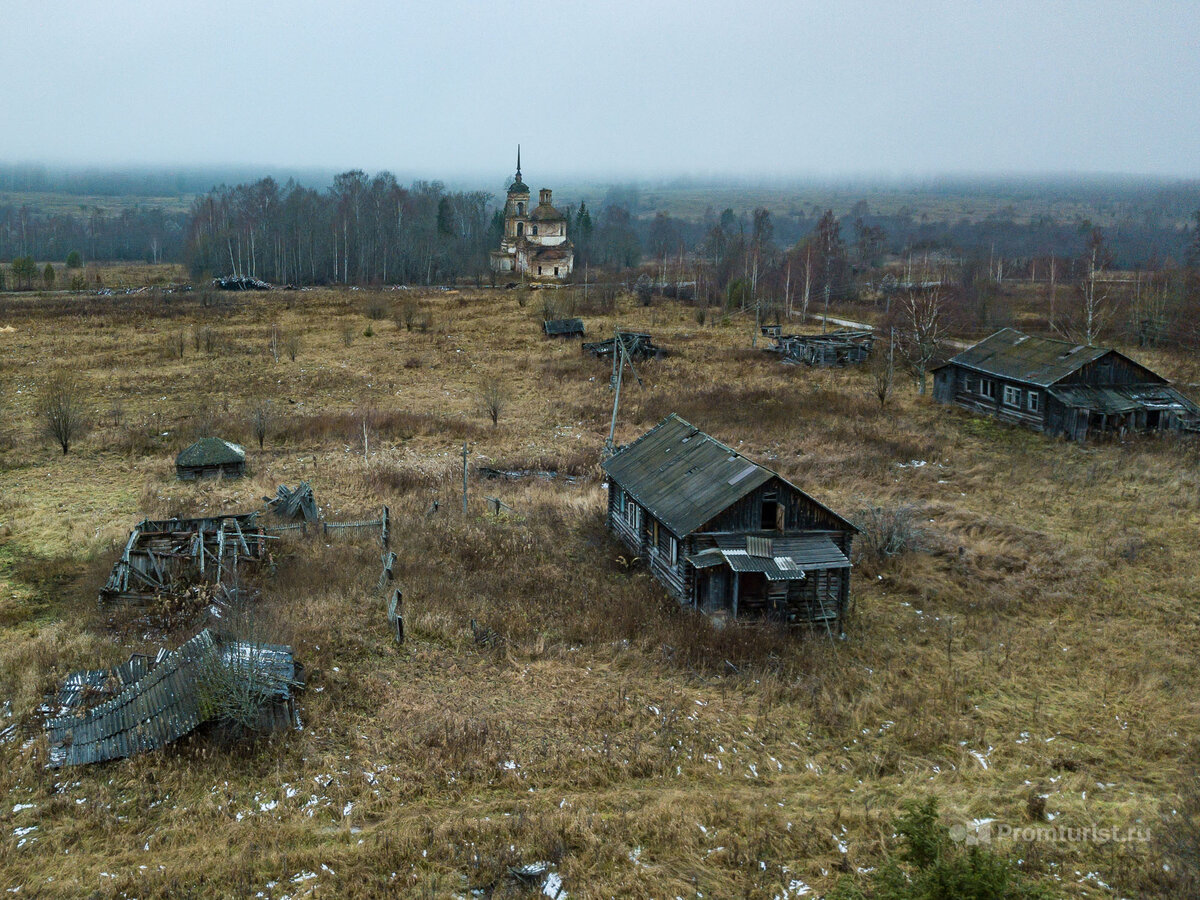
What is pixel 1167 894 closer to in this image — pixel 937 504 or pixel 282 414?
pixel 937 504

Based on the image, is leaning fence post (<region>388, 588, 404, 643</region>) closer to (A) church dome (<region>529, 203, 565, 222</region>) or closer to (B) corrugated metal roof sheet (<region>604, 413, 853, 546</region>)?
(B) corrugated metal roof sheet (<region>604, 413, 853, 546</region>)

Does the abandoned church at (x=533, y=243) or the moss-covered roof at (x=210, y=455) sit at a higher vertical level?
the abandoned church at (x=533, y=243)

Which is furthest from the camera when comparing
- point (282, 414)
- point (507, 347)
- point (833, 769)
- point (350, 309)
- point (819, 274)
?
point (819, 274)

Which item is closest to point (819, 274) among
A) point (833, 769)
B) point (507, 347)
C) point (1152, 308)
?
point (1152, 308)

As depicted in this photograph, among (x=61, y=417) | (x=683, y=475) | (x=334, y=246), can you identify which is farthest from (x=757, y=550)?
(x=334, y=246)

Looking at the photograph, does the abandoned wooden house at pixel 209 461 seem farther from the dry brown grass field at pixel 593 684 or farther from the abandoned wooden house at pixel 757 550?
the abandoned wooden house at pixel 757 550

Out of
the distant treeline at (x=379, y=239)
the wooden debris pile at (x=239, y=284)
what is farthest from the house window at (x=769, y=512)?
the wooden debris pile at (x=239, y=284)
